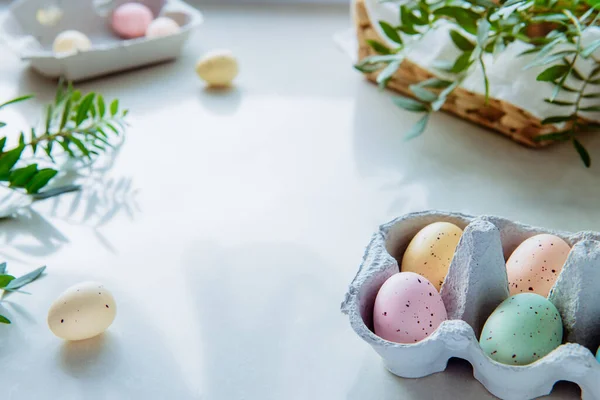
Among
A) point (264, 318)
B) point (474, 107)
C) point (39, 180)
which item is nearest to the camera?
point (264, 318)

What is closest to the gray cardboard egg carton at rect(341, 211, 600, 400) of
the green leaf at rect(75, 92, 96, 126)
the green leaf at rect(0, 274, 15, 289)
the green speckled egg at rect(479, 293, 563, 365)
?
the green speckled egg at rect(479, 293, 563, 365)

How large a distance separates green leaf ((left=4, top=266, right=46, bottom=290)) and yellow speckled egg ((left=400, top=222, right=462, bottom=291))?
0.33m

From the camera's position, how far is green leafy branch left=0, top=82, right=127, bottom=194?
0.70m

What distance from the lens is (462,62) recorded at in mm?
776

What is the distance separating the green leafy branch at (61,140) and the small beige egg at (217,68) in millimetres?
162

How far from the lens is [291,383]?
0.55m

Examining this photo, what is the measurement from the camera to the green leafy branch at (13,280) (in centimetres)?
58

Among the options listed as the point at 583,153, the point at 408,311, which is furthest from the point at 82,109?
the point at 583,153

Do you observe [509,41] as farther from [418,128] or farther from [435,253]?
[435,253]

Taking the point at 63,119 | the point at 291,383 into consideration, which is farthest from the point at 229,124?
the point at 291,383

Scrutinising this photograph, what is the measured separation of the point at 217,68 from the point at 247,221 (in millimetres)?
347

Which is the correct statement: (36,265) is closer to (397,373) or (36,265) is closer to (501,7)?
(397,373)

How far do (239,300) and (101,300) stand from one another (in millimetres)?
120

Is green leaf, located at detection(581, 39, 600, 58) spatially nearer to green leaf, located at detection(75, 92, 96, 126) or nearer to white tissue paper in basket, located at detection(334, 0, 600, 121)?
white tissue paper in basket, located at detection(334, 0, 600, 121)
